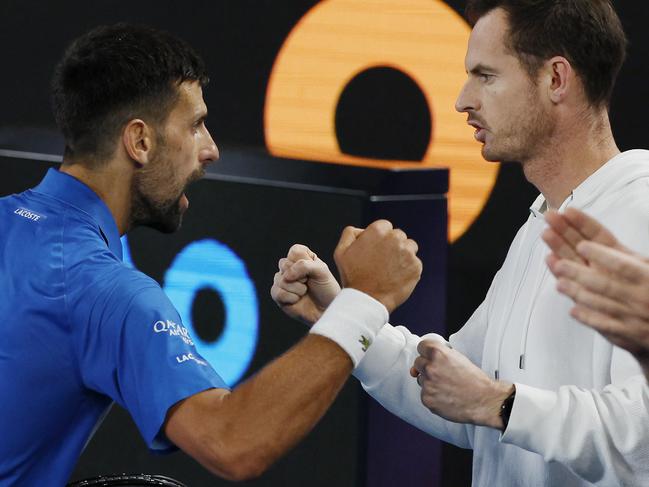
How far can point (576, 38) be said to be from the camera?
2.24 metres

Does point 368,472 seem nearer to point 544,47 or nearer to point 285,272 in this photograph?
point 285,272

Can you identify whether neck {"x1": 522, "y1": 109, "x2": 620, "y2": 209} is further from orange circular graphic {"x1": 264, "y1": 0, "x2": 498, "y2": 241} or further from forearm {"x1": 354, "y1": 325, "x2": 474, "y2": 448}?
orange circular graphic {"x1": 264, "y1": 0, "x2": 498, "y2": 241}

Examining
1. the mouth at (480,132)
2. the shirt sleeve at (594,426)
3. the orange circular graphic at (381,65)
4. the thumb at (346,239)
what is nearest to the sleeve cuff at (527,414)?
the shirt sleeve at (594,426)

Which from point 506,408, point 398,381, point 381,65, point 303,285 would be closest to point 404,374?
point 398,381

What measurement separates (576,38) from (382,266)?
0.65 m

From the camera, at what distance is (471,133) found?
3859 millimetres

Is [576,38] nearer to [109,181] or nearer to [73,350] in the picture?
[109,181]

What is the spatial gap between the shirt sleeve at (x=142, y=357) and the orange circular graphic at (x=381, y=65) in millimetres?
1938

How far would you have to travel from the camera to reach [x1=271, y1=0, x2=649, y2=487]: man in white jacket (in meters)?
1.90

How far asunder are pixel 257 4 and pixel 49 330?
8.48 feet

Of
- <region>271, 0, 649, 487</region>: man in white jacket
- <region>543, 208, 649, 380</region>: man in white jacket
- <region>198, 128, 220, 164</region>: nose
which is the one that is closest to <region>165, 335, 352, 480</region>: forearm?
<region>271, 0, 649, 487</region>: man in white jacket

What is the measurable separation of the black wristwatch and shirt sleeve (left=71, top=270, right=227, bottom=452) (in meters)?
0.46

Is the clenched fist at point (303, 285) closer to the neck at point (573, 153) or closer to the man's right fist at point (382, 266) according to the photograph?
the man's right fist at point (382, 266)

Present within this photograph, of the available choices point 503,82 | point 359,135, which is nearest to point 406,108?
point 359,135
